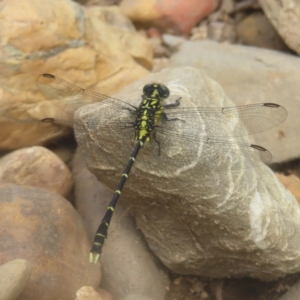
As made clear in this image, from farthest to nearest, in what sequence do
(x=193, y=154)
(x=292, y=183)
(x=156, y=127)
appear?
(x=292, y=183) → (x=156, y=127) → (x=193, y=154)

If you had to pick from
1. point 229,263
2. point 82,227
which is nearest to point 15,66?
point 82,227

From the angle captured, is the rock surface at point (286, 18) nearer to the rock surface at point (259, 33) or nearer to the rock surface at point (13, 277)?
the rock surface at point (259, 33)

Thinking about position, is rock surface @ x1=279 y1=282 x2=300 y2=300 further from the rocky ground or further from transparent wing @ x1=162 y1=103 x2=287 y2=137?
transparent wing @ x1=162 y1=103 x2=287 y2=137

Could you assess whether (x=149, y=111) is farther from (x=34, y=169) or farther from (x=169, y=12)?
(x=169, y=12)

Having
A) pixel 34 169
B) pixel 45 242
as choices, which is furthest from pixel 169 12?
pixel 45 242

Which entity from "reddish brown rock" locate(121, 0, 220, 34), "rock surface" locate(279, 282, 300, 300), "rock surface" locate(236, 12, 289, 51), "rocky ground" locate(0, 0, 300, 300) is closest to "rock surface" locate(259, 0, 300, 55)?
"rocky ground" locate(0, 0, 300, 300)

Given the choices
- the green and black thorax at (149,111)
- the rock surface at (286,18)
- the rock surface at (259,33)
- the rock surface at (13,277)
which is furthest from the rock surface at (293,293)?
the rock surface at (259,33)

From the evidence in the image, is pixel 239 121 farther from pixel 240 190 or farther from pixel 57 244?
pixel 57 244
